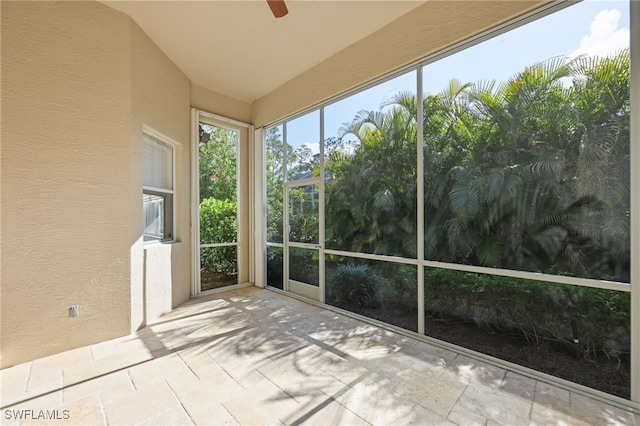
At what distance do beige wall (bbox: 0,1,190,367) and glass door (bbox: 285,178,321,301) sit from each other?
7.06 ft

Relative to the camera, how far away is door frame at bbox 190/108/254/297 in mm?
4512

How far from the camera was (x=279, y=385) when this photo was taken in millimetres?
2221

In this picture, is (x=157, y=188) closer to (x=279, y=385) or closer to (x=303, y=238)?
(x=303, y=238)

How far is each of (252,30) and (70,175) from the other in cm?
253

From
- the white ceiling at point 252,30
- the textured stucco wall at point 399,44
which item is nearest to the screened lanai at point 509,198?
the textured stucco wall at point 399,44

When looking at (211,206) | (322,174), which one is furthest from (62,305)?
(322,174)

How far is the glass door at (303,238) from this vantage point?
14.3 ft

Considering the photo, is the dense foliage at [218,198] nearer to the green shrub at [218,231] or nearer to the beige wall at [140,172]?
the green shrub at [218,231]

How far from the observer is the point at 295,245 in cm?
471

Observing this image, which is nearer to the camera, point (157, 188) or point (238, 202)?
point (157, 188)

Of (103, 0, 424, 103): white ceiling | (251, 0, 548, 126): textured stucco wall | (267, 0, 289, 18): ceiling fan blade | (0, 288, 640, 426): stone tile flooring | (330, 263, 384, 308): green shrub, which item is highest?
(103, 0, 424, 103): white ceiling

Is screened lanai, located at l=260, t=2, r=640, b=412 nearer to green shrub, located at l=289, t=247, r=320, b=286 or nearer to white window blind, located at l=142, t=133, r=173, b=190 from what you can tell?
green shrub, located at l=289, t=247, r=320, b=286

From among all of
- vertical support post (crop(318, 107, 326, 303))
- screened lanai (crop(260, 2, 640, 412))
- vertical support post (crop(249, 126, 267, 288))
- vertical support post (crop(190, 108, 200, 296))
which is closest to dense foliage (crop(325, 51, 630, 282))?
screened lanai (crop(260, 2, 640, 412))

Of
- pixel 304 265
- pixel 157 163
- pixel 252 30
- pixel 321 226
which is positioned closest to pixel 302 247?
pixel 304 265
